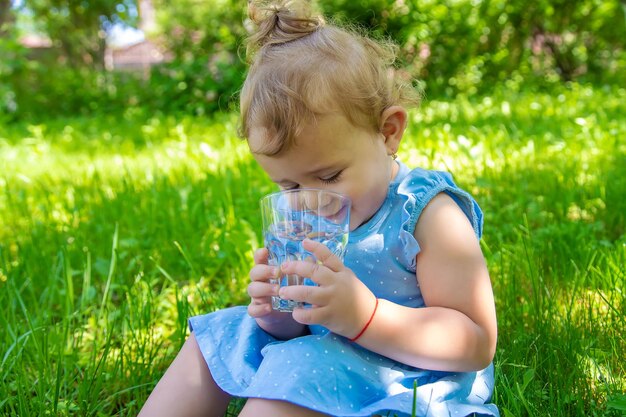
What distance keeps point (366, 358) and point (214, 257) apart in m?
1.26

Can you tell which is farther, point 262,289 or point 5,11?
point 5,11

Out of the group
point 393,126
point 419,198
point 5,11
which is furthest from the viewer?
point 5,11

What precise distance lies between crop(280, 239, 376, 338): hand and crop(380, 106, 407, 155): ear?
420 mm

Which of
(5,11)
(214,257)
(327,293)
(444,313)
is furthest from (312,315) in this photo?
(5,11)

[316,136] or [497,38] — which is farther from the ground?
[316,136]

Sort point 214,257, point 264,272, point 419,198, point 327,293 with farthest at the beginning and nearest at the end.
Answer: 1. point 214,257
2. point 419,198
3. point 264,272
4. point 327,293

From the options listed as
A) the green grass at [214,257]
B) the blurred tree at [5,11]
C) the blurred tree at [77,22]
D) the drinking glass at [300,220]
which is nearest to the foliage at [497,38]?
the green grass at [214,257]

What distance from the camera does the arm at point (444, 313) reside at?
1409 millimetres

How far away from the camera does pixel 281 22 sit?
5.65 feet

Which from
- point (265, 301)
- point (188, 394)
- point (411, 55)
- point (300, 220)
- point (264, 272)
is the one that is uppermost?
point (300, 220)

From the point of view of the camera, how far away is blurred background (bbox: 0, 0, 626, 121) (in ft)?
29.4

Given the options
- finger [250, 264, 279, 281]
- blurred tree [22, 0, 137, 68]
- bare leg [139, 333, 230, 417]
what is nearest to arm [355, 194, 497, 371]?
finger [250, 264, 279, 281]

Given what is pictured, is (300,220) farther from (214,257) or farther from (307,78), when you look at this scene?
(214,257)

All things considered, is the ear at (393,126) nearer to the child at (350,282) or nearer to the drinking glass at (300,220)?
the child at (350,282)
